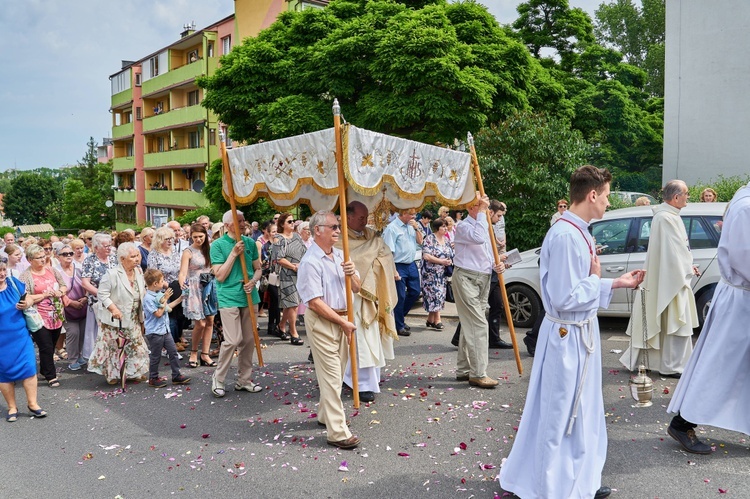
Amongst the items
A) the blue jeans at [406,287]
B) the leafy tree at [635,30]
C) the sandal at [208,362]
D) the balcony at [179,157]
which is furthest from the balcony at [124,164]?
the sandal at [208,362]

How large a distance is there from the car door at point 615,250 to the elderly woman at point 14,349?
7.48 metres

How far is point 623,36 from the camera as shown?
53.6m

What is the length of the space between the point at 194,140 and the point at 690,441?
51303mm

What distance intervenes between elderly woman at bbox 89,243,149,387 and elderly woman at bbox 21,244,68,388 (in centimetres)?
51

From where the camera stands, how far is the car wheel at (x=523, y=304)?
34.9 ft

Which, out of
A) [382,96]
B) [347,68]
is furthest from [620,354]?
[347,68]

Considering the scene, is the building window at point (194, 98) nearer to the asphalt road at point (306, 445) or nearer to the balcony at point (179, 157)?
the balcony at point (179, 157)

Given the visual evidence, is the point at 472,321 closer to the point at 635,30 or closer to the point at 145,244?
the point at 145,244

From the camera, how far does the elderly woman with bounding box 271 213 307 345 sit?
1040 cm

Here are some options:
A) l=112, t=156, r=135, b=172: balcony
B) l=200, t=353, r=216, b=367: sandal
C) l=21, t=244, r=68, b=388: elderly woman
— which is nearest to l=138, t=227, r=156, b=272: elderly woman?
l=21, t=244, r=68, b=388: elderly woman

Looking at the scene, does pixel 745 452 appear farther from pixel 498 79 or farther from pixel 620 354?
pixel 498 79

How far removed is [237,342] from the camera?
7586 millimetres

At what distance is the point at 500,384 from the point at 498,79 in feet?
55.7

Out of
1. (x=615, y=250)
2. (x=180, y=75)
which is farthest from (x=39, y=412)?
(x=180, y=75)
